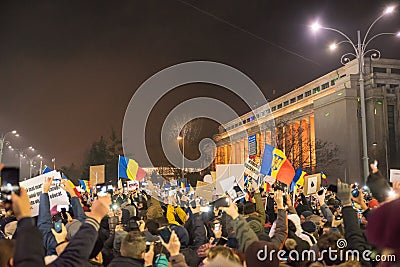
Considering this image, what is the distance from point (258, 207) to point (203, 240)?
227 cm

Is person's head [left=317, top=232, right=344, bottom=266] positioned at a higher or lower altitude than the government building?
lower

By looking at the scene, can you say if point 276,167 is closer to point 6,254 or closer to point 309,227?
point 309,227

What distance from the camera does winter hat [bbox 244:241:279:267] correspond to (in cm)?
380

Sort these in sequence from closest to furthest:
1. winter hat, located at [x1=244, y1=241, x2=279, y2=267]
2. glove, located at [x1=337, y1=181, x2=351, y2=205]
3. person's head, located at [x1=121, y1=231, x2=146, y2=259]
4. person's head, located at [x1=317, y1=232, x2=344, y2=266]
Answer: winter hat, located at [x1=244, y1=241, x2=279, y2=267] → person's head, located at [x1=121, y1=231, x2=146, y2=259] → person's head, located at [x1=317, y1=232, x2=344, y2=266] → glove, located at [x1=337, y1=181, x2=351, y2=205]

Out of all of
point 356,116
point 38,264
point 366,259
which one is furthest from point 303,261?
point 356,116

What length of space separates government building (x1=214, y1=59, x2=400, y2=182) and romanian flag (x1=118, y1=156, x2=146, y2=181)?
104 ft

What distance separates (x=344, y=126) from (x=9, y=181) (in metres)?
62.2

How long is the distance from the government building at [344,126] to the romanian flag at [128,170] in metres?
31.6

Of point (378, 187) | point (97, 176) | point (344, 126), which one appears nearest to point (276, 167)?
point (97, 176)

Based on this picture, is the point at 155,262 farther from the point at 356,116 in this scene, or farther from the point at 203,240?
the point at 356,116

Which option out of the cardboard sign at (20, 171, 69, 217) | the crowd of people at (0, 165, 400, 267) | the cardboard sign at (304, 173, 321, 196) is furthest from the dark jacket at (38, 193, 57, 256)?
the cardboard sign at (304, 173, 321, 196)

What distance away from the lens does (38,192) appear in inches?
301

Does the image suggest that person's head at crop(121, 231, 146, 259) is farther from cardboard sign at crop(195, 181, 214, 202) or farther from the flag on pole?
cardboard sign at crop(195, 181, 214, 202)

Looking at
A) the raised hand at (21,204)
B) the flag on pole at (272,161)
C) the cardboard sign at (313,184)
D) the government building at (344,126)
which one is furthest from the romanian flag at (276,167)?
the government building at (344,126)
